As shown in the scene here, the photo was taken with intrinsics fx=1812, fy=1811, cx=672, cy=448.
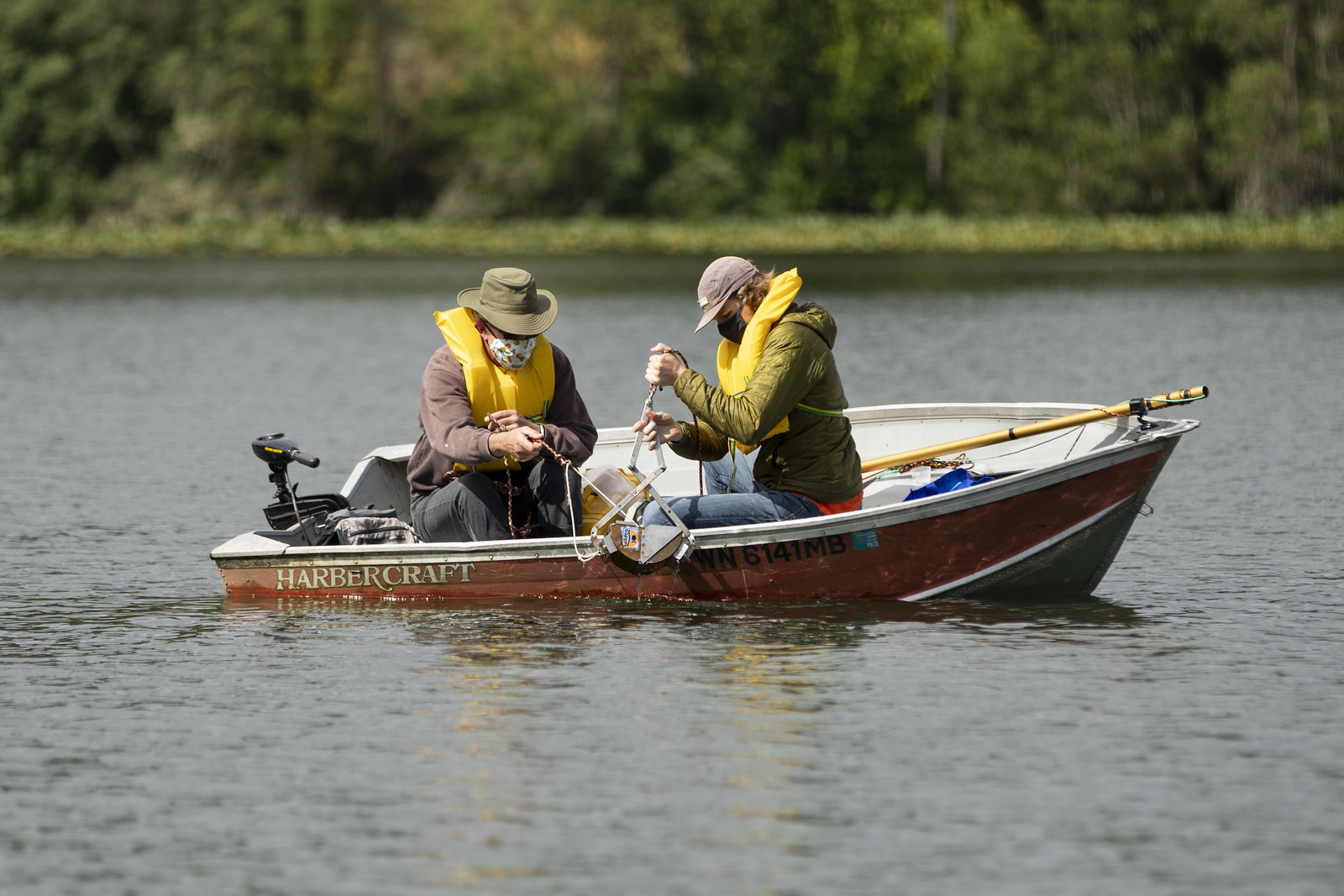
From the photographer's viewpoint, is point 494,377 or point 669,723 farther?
point 494,377

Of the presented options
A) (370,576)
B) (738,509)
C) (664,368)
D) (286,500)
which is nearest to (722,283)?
(664,368)

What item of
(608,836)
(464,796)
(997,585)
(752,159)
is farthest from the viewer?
(752,159)

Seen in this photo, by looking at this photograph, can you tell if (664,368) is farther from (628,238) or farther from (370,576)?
(628,238)

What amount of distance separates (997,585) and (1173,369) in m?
12.1

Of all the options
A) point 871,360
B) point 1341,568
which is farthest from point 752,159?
point 1341,568

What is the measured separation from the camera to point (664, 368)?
783 cm

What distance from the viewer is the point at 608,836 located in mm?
5676

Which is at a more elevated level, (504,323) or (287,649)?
(504,323)

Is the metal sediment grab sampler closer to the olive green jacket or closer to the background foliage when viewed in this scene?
the olive green jacket

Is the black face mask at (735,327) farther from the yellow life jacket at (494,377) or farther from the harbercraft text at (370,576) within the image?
the harbercraft text at (370,576)

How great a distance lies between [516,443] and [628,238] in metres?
47.5

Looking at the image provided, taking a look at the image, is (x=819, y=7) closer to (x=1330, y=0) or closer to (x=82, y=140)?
(x=1330, y=0)

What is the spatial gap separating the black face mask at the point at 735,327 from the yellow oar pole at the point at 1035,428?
1.77m

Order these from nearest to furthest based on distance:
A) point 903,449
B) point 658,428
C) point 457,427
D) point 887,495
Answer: point 658,428 < point 457,427 < point 887,495 < point 903,449
